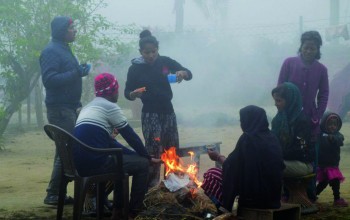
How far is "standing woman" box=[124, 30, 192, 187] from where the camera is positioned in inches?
255

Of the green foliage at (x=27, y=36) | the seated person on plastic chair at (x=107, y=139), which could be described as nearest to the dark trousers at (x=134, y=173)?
the seated person on plastic chair at (x=107, y=139)

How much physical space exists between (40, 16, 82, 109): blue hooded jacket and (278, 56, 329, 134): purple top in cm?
262

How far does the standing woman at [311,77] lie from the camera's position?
647 cm

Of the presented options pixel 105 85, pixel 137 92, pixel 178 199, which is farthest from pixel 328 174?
pixel 105 85

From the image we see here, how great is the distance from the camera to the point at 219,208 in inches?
213

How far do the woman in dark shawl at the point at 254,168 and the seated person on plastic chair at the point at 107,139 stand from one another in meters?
0.87

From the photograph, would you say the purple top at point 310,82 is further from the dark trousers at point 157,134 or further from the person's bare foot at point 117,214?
the person's bare foot at point 117,214

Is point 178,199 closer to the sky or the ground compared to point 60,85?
closer to the ground

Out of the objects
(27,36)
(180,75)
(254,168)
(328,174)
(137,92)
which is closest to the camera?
(254,168)

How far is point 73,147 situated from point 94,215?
1.14 metres

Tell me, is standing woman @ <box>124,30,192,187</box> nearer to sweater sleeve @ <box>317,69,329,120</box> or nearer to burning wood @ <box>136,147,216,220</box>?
burning wood @ <box>136,147,216,220</box>

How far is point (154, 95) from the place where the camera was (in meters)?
6.48

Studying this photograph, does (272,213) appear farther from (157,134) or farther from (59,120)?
(59,120)

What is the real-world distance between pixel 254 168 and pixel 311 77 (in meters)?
2.10
